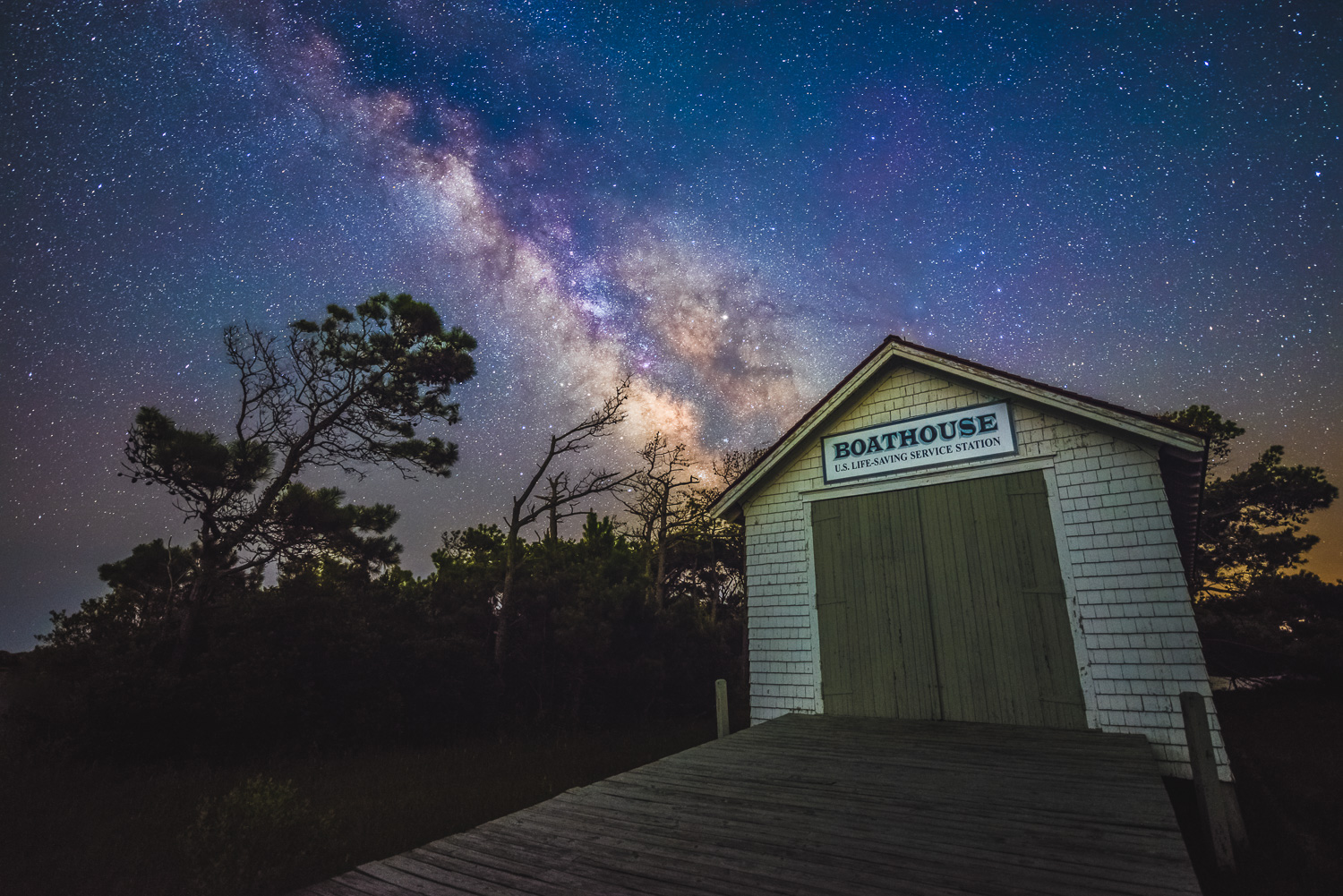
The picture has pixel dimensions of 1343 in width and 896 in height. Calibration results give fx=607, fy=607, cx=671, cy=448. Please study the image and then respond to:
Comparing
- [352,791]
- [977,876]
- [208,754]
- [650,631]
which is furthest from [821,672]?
[208,754]

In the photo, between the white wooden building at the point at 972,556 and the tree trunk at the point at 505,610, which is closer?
the white wooden building at the point at 972,556

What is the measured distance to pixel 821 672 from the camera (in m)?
9.60

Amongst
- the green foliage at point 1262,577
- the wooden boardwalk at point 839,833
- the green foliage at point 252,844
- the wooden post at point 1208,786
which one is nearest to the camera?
the wooden boardwalk at point 839,833

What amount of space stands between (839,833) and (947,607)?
17.3ft

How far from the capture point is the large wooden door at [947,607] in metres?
8.05

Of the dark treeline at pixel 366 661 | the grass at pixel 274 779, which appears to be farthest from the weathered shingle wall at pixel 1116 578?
the dark treeline at pixel 366 661

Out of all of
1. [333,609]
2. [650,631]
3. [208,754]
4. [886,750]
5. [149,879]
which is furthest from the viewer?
[650,631]

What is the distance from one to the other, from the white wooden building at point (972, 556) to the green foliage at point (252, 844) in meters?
6.59

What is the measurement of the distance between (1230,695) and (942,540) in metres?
17.7

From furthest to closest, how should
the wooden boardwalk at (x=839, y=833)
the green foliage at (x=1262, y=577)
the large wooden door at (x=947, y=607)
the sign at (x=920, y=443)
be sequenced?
the green foliage at (x=1262, y=577), the sign at (x=920, y=443), the large wooden door at (x=947, y=607), the wooden boardwalk at (x=839, y=833)

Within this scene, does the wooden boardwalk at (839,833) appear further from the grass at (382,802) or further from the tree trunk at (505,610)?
the tree trunk at (505,610)

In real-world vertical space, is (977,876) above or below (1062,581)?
below

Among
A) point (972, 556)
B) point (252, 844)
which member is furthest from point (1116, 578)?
point (252, 844)

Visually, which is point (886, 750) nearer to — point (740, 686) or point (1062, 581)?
point (1062, 581)
